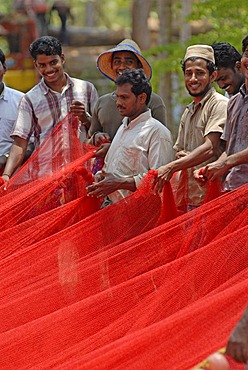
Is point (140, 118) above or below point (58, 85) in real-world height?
below

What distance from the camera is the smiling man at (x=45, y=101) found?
22.6 feet

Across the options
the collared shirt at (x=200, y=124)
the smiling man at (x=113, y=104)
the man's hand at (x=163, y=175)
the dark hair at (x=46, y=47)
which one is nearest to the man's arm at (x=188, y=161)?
the man's hand at (x=163, y=175)

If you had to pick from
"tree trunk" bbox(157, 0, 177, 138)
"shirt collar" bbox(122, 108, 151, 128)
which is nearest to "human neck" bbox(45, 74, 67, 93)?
"shirt collar" bbox(122, 108, 151, 128)

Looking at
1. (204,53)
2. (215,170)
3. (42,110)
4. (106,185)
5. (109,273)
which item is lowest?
(109,273)

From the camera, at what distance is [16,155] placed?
691cm

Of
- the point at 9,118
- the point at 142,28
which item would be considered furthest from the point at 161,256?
the point at 142,28

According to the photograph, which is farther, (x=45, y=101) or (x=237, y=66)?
(x=45, y=101)

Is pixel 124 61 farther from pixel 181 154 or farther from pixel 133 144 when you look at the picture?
pixel 181 154

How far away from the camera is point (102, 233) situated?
579cm

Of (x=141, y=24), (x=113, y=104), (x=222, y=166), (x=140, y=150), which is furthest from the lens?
(x=141, y=24)

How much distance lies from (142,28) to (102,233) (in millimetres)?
12420

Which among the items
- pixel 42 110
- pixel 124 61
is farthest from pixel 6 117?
pixel 124 61

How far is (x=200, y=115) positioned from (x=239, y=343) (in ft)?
9.29

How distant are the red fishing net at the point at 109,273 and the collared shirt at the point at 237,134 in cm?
32
